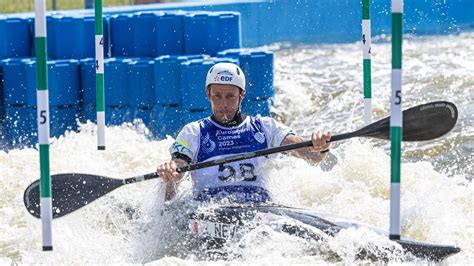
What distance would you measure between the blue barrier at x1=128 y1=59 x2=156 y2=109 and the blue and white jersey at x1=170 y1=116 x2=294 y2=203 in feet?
14.9

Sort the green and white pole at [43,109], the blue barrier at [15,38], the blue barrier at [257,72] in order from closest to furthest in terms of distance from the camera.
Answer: the green and white pole at [43,109] < the blue barrier at [257,72] < the blue barrier at [15,38]

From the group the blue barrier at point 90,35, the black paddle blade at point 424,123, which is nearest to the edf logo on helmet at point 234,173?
the black paddle blade at point 424,123

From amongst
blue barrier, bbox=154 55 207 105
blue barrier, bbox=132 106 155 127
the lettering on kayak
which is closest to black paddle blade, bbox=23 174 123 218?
the lettering on kayak

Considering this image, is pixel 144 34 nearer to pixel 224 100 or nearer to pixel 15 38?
pixel 15 38

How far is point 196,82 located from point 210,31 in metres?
0.97

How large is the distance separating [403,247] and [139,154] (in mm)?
4297

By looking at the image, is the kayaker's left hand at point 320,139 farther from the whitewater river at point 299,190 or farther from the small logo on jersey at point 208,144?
the small logo on jersey at point 208,144

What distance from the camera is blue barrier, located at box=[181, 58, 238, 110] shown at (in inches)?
432

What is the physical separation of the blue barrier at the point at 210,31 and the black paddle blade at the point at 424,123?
5675mm

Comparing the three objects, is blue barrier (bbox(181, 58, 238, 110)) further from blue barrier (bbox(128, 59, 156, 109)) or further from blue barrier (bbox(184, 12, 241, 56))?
blue barrier (bbox(184, 12, 241, 56))

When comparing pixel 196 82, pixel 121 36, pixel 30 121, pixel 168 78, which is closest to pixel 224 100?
pixel 196 82

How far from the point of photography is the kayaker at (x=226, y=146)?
22.3ft

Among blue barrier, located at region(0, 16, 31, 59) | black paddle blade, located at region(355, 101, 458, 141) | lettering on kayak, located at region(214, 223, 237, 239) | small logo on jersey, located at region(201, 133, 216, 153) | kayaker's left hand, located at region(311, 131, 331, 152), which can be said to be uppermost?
blue barrier, located at region(0, 16, 31, 59)

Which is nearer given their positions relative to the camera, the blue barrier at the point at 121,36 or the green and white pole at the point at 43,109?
the green and white pole at the point at 43,109
